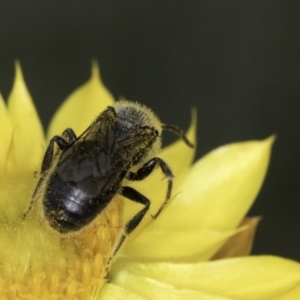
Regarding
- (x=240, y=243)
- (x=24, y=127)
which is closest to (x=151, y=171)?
(x=240, y=243)

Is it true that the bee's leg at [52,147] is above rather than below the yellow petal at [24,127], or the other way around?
above

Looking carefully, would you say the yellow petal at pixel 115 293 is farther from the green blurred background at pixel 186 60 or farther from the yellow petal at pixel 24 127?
the green blurred background at pixel 186 60

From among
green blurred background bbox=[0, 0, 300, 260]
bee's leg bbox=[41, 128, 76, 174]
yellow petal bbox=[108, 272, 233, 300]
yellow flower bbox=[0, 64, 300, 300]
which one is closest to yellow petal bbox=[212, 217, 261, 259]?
yellow flower bbox=[0, 64, 300, 300]

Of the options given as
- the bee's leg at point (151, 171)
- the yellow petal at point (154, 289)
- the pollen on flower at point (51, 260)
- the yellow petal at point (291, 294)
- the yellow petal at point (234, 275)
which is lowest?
the yellow petal at point (154, 289)

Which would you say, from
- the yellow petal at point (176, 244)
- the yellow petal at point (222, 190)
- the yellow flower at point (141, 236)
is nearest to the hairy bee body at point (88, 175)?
the yellow flower at point (141, 236)

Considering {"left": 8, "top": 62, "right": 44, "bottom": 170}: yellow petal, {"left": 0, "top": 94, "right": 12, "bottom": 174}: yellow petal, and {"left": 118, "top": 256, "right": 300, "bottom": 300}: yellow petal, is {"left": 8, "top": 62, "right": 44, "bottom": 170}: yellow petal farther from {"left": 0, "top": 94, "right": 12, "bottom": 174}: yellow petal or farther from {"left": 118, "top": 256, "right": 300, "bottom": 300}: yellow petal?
{"left": 118, "top": 256, "right": 300, "bottom": 300}: yellow petal

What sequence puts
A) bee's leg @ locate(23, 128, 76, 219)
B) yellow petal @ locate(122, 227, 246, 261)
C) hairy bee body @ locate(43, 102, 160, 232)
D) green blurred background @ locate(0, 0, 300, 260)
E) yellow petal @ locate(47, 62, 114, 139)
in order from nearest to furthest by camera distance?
hairy bee body @ locate(43, 102, 160, 232)
bee's leg @ locate(23, 128, 76, 219)
yellow petal @ locate(122, 227, 246, 261)
yellow petal @ locate(47, 62, 114, 139)
green blurred background @ locate(0, 0, 300, 260)

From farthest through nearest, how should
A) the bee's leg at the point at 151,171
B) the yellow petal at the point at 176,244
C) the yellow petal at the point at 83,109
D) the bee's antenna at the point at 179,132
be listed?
the yellow petal at the point at 83,109, the bee's antenna at the point at 179,132, the yellow petal at the point at 176,244, the bee's leg at the point at 151,171

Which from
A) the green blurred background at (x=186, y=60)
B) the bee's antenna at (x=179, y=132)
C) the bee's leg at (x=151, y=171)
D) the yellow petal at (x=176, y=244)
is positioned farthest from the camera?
the green blurred background at (x=186, y=60)
